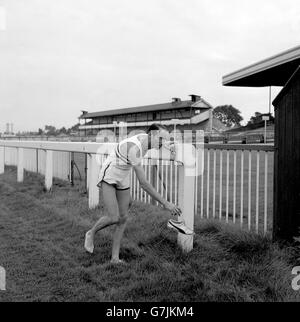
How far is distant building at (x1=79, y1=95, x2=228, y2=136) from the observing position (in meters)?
46.7

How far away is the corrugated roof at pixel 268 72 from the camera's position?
16.9ft

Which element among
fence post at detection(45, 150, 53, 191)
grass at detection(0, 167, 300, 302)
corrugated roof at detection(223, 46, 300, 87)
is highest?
corrugated roof at detection(223, 46, 300, 87)

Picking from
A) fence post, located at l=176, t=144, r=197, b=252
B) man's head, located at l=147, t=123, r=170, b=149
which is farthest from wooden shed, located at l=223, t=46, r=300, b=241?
man's head, located at l=147, t=123, r=170, b=149

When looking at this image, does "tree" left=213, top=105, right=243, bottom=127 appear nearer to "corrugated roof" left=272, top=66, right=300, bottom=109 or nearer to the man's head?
"corrugated roof" left=272, top=66, right=300, bottom=109

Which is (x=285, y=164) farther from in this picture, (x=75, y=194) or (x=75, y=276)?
(x=75, y=194)

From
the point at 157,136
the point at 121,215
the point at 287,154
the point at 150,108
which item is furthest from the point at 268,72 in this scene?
the point at 150,108

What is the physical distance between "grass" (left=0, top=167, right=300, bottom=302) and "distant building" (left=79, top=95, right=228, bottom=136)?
3515 centimetres

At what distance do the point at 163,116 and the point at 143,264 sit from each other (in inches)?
1880

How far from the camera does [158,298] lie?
3.81 meters

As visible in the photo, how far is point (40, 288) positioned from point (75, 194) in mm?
4840
